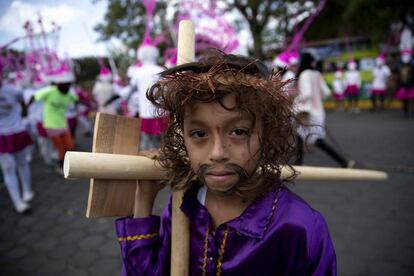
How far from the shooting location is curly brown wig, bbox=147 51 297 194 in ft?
3.33

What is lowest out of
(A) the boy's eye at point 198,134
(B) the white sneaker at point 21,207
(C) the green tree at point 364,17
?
(B) the white sneaker at point 21,207

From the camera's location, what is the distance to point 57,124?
17.5 feet

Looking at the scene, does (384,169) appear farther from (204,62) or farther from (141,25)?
(141,25)

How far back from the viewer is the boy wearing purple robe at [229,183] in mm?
1028

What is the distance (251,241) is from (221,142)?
1.27 ft

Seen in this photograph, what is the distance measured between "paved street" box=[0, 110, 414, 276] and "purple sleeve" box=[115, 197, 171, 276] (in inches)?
66.0

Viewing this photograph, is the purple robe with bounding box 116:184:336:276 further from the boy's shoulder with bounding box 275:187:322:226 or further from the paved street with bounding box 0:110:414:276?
the paved street with bounding box 0:110:414:276

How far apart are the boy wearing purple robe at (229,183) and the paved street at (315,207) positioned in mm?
1690

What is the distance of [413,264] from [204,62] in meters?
2.55

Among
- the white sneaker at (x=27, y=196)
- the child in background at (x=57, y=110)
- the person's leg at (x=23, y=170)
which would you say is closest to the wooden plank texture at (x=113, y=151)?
the person's leg at (x=23, y=170)

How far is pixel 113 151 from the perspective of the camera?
1050 millimetres

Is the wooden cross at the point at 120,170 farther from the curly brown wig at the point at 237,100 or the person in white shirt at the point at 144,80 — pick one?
the person in white shirt at the point at 144,80

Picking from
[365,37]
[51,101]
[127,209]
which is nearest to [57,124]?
[51,101]

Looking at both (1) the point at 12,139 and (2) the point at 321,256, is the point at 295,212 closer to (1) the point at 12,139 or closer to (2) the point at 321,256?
(2) the point at 321,256
